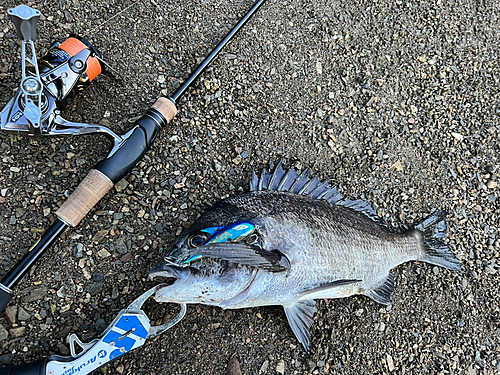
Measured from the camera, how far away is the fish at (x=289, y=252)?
2160 millimetres

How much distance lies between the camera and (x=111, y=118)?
9.15 ft

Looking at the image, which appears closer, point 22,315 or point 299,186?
point 22,315

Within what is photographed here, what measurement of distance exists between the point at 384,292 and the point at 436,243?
61 cm

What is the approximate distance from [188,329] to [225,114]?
1.61m

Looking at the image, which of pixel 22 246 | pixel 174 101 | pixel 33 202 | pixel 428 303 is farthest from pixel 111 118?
pixel 428 303

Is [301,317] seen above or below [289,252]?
below

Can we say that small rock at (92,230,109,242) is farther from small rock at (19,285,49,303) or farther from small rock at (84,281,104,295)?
small rock at (19,285,49,303)

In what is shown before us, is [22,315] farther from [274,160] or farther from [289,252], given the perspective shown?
[274,160]

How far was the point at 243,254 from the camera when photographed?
2148 millimetres

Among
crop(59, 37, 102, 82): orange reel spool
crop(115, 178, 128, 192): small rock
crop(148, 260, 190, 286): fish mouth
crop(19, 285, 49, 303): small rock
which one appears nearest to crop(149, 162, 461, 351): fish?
crop(148, 260, 190, 286): fish mouth

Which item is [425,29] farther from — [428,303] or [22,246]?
[22,246]

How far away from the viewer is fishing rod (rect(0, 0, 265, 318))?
214cm

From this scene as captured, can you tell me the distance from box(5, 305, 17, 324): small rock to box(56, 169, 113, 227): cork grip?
2.30 feet

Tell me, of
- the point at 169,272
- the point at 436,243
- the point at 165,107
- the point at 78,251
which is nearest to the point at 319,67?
the point at 165,107
